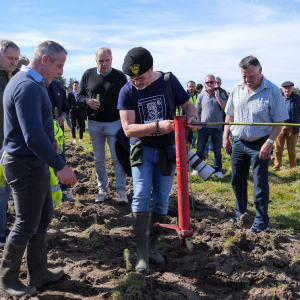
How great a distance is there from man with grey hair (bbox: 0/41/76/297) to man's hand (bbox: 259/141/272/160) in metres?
2.56

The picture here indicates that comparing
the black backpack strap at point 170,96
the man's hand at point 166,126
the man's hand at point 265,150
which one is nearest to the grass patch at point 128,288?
the man's hand at point 166,126

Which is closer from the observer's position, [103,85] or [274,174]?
[103,85]

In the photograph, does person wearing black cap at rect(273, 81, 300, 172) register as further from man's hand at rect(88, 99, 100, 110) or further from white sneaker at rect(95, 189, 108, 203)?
man's hand at rect(88, 99, 100, 110)

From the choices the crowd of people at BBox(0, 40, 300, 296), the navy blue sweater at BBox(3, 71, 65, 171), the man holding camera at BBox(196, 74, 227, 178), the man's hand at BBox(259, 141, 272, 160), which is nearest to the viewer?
the navy blue sweater at BBox(3, 71, 65, 171)

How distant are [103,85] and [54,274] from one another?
3.17 metres

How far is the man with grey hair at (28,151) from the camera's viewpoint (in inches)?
96.4

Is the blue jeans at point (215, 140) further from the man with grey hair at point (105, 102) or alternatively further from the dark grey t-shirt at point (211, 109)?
the man with grey hair at point (105, 102)

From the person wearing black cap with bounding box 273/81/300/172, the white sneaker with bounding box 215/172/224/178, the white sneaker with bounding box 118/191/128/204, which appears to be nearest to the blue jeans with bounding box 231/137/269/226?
the white sneaker with bounding box 118/191/128/204

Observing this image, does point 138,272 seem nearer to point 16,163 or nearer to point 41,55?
point 16,163

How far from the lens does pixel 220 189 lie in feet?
20.9

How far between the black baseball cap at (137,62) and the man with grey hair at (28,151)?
604 mm

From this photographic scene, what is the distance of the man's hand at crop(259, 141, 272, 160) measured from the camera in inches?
160

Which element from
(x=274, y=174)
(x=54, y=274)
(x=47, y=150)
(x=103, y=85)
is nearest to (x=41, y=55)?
(x=47, y=150)

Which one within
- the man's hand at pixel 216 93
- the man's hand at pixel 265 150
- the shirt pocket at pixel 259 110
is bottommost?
the man's hand at pixel 265 150
